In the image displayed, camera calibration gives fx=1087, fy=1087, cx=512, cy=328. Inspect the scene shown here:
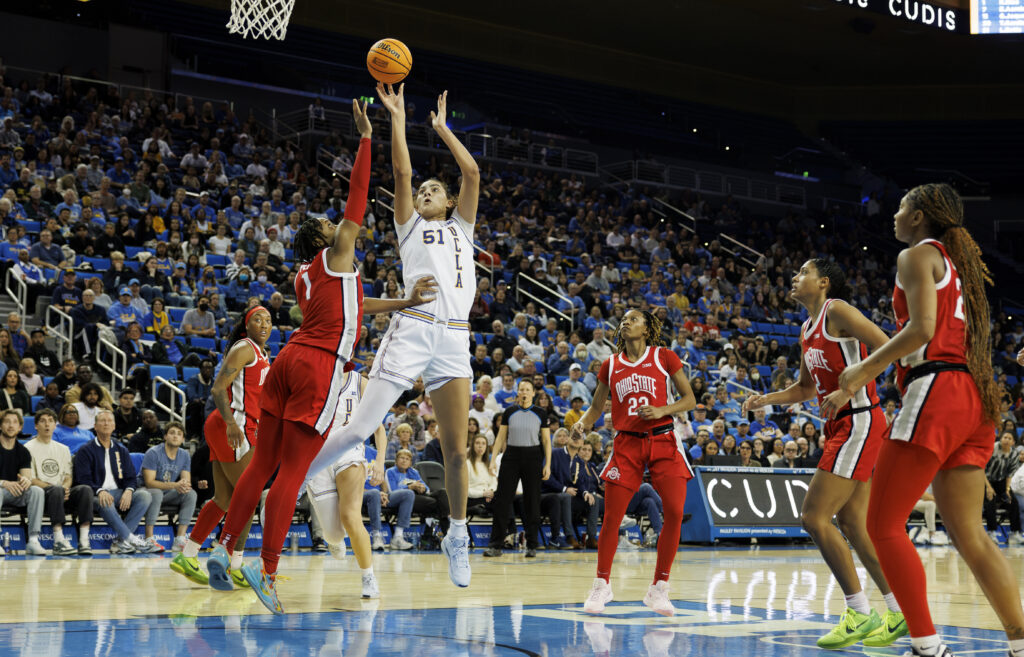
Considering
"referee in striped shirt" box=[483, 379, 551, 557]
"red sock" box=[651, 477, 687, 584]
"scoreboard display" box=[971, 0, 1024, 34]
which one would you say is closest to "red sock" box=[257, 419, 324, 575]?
"red sock" box=[651, 477, 687, 584]

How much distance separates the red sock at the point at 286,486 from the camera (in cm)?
561

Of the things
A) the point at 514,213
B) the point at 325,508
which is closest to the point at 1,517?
the point at 325,508

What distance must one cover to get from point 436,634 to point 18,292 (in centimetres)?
1172

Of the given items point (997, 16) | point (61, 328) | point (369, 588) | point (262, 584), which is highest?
point (997, 16)

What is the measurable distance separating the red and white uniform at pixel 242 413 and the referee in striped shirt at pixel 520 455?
416 centimetres

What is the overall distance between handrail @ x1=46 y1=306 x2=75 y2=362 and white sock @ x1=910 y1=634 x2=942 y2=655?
1209 centimetres

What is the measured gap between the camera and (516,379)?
16.8m

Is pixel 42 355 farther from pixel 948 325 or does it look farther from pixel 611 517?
pixel 948 325

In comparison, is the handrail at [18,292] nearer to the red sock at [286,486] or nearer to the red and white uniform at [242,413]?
the red and white uniform at [242,413]

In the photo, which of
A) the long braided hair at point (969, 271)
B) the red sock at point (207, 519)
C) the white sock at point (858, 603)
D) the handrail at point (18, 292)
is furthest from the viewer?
the handrail at point (18, 292)

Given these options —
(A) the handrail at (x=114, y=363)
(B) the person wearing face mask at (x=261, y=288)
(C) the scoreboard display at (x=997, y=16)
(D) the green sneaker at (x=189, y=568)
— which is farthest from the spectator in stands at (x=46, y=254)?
(C) the scoreboard display at (x=997, y=16)

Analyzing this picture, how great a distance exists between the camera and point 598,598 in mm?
6590

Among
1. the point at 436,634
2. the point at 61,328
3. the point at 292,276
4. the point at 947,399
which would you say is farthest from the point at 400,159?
the point at 292,276

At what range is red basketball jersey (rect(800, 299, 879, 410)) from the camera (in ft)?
19.1
